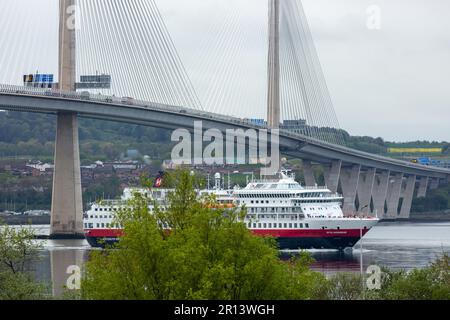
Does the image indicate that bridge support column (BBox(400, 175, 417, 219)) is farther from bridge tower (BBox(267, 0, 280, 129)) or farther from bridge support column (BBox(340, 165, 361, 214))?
bridge tower (BBox(267, 0, 280, 129))

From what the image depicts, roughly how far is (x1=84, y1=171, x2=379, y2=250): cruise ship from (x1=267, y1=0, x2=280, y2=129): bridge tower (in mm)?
8386

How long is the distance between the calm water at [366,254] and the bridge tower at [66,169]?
3.89ft

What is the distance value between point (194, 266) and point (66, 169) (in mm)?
39141

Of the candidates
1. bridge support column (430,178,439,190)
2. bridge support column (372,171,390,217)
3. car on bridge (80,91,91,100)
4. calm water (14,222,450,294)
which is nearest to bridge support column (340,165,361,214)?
bridge support column (372,171,390,217)

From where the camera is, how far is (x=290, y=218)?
5747 centimetres

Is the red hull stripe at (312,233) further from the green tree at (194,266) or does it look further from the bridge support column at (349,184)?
the green tree at (194,266)

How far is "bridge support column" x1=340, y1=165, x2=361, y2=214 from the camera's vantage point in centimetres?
7786

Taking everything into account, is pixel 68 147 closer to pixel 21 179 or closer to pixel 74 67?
pixel 74 67

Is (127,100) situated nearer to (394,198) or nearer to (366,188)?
(366,188)

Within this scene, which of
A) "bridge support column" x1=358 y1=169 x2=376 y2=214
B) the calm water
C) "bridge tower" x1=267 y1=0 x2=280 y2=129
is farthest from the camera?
"bridge support column" x1=358 y1=169 x2=376 y2=214

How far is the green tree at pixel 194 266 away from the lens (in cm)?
2188

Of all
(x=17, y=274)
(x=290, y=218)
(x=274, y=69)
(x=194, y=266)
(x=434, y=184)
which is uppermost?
(x=274, y=69)

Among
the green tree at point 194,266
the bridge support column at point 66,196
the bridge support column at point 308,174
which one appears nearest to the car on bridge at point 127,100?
the bridge support column at point 66,196

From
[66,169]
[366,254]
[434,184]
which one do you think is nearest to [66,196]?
[66,169]
